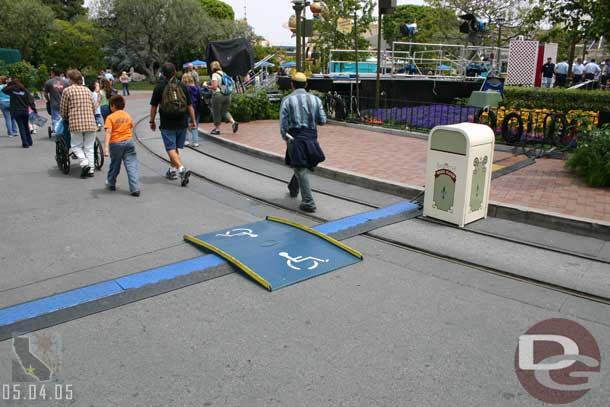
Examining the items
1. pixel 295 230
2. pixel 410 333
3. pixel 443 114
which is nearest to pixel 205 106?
pixel 443 114

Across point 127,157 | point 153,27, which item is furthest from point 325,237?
point 153,27

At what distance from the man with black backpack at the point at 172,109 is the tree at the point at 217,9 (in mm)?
65479

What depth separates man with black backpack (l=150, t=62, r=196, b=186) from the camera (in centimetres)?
818

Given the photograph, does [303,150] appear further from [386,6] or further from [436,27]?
[436,27]

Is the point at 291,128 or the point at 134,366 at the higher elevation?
the point at 291,128

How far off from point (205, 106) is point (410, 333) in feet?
42.5

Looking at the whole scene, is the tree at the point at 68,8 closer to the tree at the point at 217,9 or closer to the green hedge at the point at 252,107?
the tree at the point at 217,9

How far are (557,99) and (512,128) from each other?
12.4 ft

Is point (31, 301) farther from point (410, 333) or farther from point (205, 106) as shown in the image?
point (205, 106)

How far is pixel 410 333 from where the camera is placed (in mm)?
3904

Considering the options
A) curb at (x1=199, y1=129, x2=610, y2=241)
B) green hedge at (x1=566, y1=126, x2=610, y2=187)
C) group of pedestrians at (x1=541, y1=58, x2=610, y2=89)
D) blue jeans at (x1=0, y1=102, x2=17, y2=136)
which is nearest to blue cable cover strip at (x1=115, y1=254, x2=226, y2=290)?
curb at (x1=199, y1=129, x2=610, y2=241)

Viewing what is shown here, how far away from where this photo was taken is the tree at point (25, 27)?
136ft

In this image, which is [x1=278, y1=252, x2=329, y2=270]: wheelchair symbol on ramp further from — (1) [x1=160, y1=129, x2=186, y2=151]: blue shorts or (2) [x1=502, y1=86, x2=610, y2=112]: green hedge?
(2) [x1=502, y1=86, x2=610, y2=112]: green hedge

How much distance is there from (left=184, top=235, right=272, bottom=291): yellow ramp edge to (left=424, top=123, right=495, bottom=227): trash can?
286 cm
